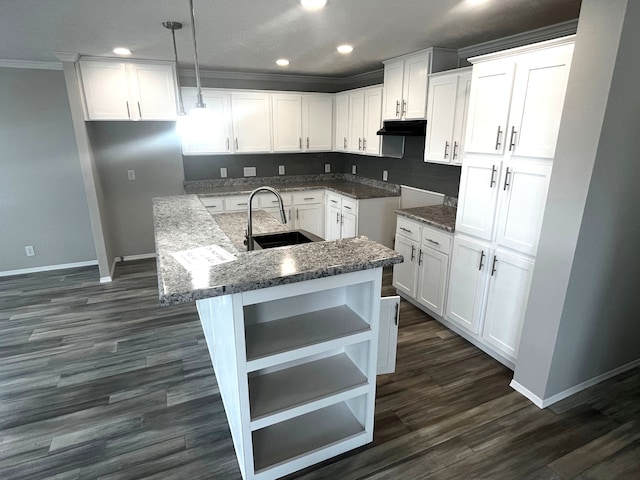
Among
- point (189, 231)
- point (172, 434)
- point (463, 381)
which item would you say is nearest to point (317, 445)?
point (172, 434)

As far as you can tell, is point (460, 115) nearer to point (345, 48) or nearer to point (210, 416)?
point (345, 48)

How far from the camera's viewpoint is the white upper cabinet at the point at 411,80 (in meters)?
3.33

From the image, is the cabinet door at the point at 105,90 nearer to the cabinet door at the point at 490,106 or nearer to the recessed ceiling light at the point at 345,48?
the recessed ceiling light at the point at 345,48

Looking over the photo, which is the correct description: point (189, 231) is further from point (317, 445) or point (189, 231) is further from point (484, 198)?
point (484, 198)

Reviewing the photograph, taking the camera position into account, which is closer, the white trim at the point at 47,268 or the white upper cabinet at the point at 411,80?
the white upper cabinet at the point at 411,80

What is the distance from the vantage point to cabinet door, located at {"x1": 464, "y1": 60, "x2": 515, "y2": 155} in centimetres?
234

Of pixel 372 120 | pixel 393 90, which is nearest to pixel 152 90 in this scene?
pixel 372 120

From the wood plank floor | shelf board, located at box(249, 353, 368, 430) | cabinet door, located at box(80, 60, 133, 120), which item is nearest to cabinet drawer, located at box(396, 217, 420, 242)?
the wood plank floor

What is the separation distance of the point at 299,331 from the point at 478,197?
5.68 ft

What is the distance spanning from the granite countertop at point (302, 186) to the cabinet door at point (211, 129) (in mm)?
488

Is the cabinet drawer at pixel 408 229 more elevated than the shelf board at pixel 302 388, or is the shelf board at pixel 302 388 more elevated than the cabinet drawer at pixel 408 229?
the cabinet drawer at pixel 408 229

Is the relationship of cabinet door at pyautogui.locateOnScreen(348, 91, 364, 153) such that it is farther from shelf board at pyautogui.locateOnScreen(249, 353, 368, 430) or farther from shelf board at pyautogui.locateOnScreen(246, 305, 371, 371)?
shelf board at pyautogui.locateOnScreen(249, 353, 368, 430)

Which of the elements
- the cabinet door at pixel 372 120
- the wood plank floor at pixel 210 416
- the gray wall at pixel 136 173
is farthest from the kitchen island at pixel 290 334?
the gray wall at pixel 136 173

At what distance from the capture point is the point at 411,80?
357cm
